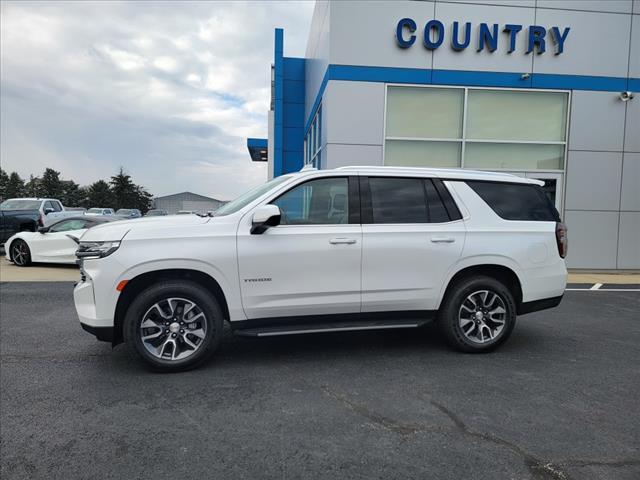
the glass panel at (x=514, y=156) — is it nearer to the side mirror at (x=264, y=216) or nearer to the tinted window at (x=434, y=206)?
the tinted window at (x=434, y=206)

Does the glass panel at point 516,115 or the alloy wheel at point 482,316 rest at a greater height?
the glass panel at point 516,115

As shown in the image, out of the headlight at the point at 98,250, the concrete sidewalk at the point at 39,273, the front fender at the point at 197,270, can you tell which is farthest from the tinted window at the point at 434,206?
the concrete sidewalk at the point at 39,273

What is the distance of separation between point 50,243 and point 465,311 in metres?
10.7

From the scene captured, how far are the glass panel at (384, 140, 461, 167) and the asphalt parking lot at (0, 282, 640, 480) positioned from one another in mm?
7035

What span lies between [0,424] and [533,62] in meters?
12.9

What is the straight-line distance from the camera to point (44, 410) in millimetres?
3445

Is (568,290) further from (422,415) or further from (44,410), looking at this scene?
(44,410)

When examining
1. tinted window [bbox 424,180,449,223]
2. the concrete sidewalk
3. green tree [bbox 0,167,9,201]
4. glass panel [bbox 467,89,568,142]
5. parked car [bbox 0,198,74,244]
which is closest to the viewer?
tinted window [bbox 424,180,449,223]

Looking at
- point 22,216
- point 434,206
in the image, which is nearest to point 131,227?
point 434,206

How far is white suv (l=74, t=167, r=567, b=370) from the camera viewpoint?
13.3 feet

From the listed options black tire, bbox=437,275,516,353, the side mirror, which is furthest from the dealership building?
the side mirror

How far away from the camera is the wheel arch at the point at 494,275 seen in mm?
4754

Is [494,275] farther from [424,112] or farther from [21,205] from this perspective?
[21,205]

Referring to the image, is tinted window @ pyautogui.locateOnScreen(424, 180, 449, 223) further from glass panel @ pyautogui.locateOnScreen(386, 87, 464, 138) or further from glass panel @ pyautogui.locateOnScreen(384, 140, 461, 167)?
glass panel @ pyautogui.locateOnScreen(386, 87, 464, 138)
